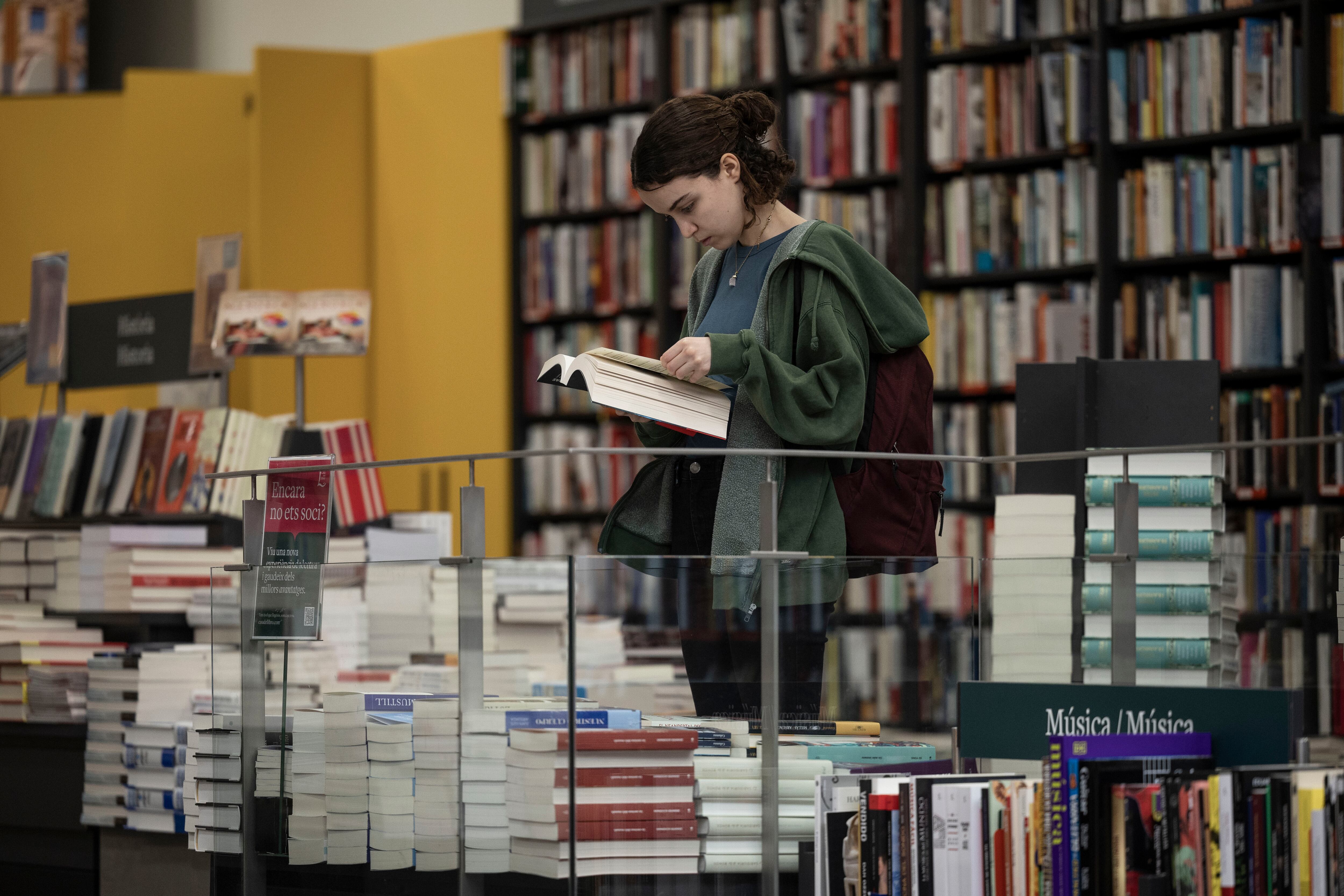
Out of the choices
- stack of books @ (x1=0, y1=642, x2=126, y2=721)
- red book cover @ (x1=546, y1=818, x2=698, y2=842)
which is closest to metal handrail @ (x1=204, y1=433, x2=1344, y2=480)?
red book cover @ (x1=546, y1=818, x2=698, y2=842)

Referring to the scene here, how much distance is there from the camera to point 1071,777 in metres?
1.99

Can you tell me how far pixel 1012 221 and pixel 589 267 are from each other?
176 centimetres

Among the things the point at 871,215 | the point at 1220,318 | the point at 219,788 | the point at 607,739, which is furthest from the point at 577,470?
the point at 607,739

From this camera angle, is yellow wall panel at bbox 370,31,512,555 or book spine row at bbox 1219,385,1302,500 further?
yellow wall panel at bbox 370,31,512,555

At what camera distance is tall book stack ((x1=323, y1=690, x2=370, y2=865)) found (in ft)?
7.30

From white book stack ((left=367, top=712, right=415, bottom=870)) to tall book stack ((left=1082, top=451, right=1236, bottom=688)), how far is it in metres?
1.01

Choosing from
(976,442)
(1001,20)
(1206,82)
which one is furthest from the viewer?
(976,442)

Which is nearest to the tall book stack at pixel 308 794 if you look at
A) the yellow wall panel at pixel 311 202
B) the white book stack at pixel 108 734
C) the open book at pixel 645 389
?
the open book at pixel 645 389

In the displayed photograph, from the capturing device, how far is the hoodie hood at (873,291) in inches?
88.1

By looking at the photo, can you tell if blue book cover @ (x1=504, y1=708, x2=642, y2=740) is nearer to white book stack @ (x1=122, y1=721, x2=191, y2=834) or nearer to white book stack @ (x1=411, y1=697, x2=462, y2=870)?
white book stack @ (x1=411, y1=697, x2=462, y2=870)

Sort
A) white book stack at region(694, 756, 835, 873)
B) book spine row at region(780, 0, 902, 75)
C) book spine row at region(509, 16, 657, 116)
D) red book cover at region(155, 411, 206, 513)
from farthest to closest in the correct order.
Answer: book spine row at region(509, 16, 657, 116) < book spine row at region(780, 0, 902, 75) < red book cover at region(155, 411, 206, 513) < white book stack at region(694, 756, 835, 873)

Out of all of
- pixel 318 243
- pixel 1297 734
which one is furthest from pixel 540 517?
pixel 1297 734

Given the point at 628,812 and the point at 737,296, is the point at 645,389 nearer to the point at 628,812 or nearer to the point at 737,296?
the point at 737,296

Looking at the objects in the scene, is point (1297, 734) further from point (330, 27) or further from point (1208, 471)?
point (330, 27)
